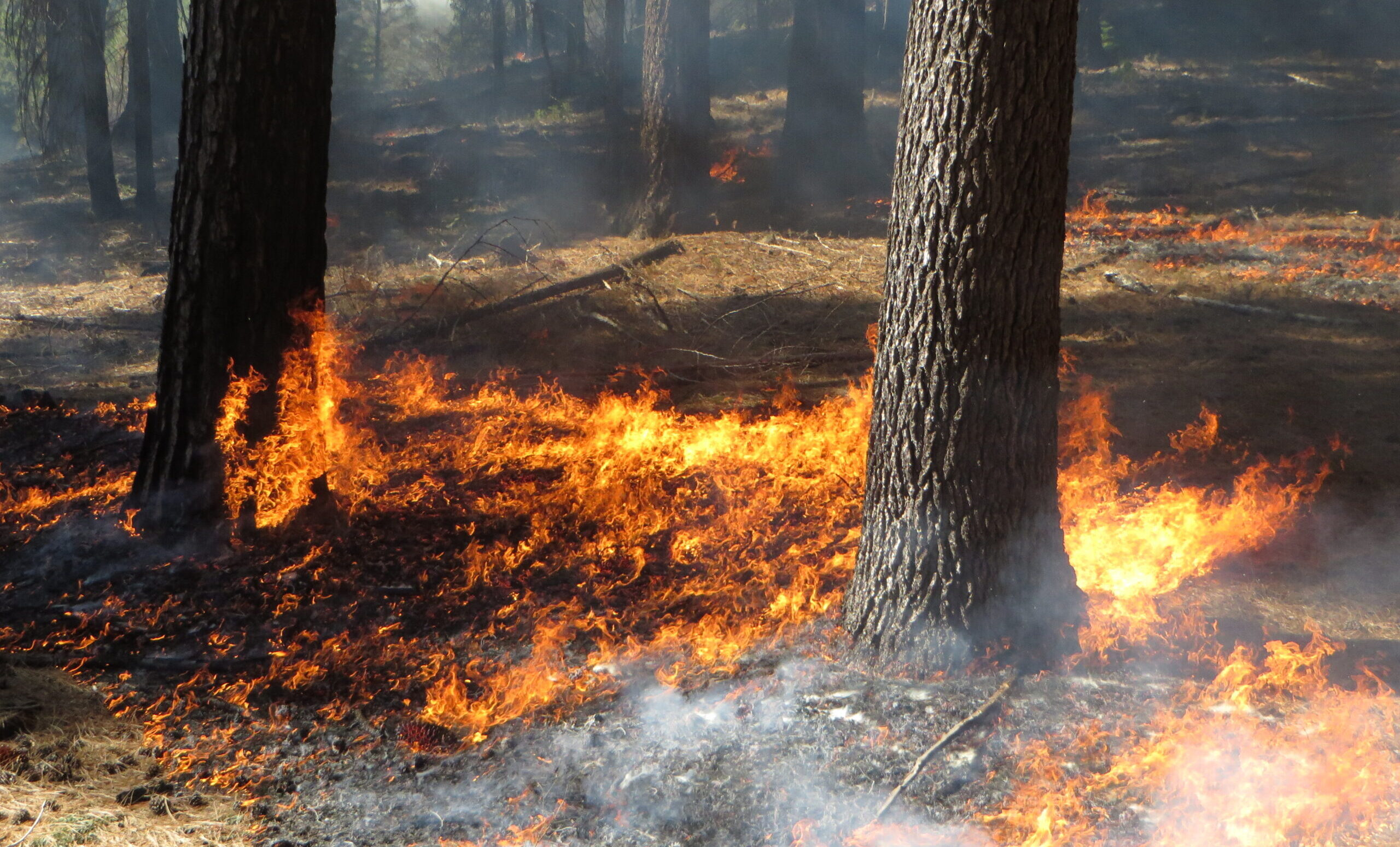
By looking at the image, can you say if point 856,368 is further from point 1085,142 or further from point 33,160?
point 33,160

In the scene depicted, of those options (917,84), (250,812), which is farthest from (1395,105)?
(250,812)

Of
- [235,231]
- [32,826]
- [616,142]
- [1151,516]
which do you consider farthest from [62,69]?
[1151,516]

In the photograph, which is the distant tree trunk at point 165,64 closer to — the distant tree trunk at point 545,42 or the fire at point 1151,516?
the distant tree trunk at point 545,42

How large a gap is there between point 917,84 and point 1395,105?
→ 16.8 m

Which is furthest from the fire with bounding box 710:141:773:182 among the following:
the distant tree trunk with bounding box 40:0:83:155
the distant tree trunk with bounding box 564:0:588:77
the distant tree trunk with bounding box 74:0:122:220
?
the distant tree trunk with bounding box 564:0:588:77

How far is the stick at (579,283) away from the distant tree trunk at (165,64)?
13.0m

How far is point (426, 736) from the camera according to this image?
3805 mm

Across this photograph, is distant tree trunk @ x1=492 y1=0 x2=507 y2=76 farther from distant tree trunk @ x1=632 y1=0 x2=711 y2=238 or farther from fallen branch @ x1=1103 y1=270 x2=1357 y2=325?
fallen branch @ x1=1103 y1=270 x2=1357 y2=325

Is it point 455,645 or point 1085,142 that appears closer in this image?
point 455,645

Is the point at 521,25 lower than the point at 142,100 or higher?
higher

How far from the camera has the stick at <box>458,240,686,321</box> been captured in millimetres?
9493

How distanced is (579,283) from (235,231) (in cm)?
545

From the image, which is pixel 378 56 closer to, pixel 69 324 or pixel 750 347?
pixel 69 324

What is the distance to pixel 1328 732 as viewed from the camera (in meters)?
3.39
